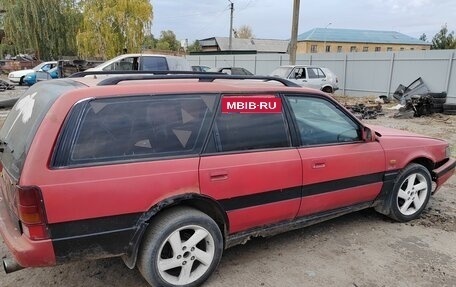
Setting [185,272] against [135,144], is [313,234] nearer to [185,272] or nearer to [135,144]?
[185,272]

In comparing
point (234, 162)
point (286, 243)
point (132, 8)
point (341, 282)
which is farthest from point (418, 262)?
point (132, 8)

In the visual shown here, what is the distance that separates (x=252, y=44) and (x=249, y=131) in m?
62.2

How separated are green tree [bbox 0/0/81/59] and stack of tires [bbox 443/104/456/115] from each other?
29026 mm

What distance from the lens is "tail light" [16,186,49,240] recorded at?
93.0 inches

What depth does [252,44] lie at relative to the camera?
6309 cm

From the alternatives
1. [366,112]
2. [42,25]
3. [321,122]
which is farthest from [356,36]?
[321,122]

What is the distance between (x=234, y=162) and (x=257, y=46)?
62.5 meters

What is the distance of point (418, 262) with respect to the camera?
3477 millimetres

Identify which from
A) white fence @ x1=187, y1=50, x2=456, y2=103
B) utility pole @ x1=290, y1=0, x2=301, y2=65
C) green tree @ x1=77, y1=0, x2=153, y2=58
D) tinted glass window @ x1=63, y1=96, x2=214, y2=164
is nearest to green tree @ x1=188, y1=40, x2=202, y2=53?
green tree @ x1=77, y1=0, x2=153, y2=58

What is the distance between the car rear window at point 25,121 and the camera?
2.54 meters

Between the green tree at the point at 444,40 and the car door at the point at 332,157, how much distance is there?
4847 centimetres

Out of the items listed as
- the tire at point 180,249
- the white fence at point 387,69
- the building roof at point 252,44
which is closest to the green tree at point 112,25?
the white fence at point 387,69

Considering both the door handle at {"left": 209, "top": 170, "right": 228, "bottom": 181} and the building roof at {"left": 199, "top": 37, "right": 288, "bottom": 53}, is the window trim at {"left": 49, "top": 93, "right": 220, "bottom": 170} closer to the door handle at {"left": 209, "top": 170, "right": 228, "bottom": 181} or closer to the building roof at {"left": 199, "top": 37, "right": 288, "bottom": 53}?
the door handle at {"left": 209, "top": 170, "right": 228, "bottom": 181}

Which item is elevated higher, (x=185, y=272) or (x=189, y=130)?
(x=189, y=130)
